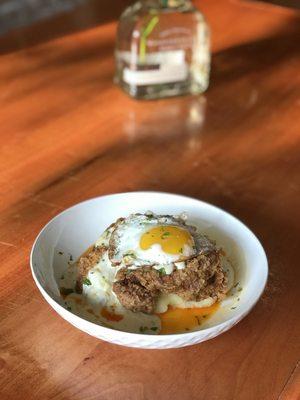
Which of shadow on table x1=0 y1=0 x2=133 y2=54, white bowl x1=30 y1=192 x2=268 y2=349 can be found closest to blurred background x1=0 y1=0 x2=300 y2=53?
shadow on table x1=0 y1=0 x2=133 y2=54

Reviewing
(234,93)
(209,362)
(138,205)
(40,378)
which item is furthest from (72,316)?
Answer: (234,93)

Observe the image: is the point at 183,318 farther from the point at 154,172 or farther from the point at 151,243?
the point at 154,172

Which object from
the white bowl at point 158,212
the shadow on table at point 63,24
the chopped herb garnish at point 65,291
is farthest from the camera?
the shadow on table at point 63,24

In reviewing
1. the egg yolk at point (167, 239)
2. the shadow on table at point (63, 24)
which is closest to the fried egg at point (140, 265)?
the egg yolk at point (167, 239)

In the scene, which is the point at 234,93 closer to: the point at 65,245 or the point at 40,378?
the point at 65,245

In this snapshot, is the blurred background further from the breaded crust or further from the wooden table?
the breaded crust

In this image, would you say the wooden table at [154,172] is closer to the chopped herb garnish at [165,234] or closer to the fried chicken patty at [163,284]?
the fried chicken patty at [163,284]

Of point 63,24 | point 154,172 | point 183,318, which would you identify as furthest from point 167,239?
point 63,24
